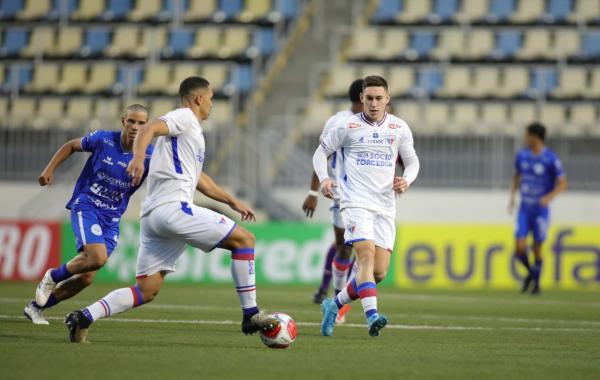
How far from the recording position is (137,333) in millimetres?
10469

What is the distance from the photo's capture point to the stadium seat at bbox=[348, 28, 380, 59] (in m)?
28.5

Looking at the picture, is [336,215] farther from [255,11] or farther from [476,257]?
[255,11]

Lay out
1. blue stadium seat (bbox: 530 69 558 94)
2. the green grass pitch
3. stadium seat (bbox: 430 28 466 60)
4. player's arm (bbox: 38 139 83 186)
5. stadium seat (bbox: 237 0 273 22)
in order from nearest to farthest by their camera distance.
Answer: the green grass pitch
player's arm (bbox: 38 139 83 186)
blue stadium seat (bbox: 530 69 558 94)
stadium seat (bbox: 430 28 466 60)
stadium seat (bbox: 237 0 273 22)

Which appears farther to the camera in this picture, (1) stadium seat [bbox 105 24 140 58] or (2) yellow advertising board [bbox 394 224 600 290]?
(1) stadium seat [bbox 105 24 140 58]

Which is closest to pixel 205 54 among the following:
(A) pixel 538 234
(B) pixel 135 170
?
(A) pixel 538 234

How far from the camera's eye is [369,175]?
10.6 m

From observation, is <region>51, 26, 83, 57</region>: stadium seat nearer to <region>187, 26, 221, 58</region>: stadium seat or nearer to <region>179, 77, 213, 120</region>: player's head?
<region>187, 26, 221, 58</region>: stadium seat

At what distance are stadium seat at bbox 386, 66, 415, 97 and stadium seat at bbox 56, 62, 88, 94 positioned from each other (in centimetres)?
737

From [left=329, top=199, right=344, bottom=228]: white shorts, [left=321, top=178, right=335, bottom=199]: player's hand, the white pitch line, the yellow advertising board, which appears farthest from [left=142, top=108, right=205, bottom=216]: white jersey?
the yellow advertising board

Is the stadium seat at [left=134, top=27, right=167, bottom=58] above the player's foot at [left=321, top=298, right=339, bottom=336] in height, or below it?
above

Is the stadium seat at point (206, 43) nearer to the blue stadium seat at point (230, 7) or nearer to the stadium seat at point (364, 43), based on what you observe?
the blue stadium seat at point (230, 7)

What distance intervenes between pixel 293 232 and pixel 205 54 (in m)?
8.98

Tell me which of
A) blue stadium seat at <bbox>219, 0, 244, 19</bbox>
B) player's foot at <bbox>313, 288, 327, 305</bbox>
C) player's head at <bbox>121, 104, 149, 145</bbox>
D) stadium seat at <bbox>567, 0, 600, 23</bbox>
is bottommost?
player's foot at <bbox>313, 288, 327, 305</bbox>

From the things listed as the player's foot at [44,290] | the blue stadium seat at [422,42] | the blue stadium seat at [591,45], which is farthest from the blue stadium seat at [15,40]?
the player's foot at [44,290]
